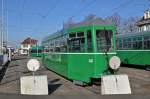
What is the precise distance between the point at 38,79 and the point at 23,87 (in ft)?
2.29

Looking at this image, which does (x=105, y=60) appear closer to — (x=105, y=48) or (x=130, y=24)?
(x=105, y=48)

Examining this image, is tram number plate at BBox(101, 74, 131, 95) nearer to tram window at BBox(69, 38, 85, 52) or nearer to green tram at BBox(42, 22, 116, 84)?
green tram at BBox(42, 22, 116, 84)

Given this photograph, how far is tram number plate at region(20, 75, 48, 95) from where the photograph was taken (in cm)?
1426

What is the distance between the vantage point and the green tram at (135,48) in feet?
91.8

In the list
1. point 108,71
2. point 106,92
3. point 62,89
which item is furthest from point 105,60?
point 106,92

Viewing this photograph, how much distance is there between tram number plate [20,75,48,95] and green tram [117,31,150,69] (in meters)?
14.7

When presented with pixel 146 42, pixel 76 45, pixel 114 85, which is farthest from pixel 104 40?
pixel 146 42

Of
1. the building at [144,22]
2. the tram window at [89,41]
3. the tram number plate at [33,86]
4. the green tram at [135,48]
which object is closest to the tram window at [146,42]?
the green tram at [135,48]

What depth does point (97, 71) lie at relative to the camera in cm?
1702

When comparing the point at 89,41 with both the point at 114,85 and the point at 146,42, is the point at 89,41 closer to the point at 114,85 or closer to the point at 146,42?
the point at 114,85

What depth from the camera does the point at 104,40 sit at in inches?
691

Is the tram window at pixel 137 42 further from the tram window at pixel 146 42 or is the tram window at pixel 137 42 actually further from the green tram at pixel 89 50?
the green tram at pixel 89 50

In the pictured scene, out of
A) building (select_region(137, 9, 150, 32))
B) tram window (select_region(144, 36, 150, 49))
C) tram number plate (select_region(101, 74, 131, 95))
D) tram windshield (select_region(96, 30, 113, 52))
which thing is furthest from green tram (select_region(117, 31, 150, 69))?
building (select_region(137, 9, 150, 32))

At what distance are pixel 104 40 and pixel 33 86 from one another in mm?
4933
